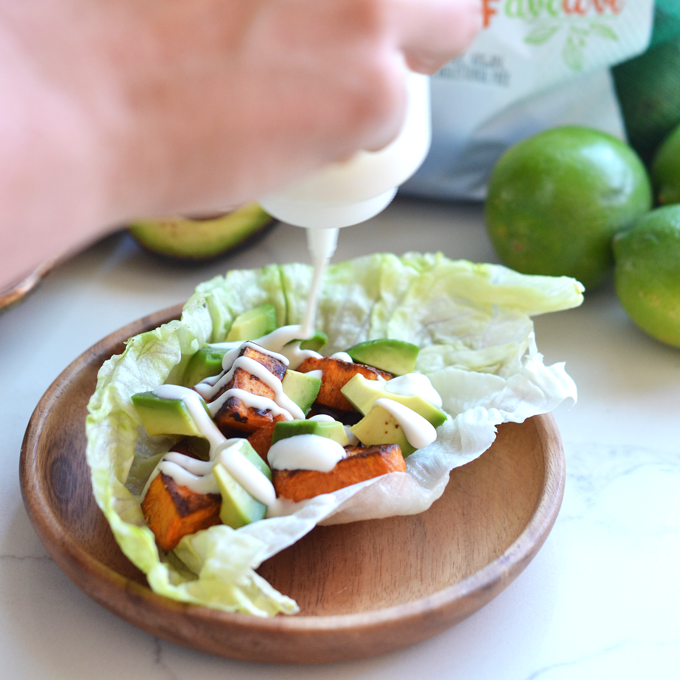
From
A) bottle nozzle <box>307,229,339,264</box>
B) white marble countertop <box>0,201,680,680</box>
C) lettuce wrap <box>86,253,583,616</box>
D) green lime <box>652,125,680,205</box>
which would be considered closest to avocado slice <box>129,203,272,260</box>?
white marble countertop <box>0,201,680,680</box>

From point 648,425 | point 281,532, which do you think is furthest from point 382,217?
point 281,532

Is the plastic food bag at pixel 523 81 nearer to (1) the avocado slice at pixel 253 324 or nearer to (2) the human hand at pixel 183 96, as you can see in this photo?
(1) the avocado slice at pixel 253 324

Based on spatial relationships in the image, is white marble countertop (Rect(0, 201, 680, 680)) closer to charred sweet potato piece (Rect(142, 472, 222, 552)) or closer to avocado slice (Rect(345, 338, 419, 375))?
charred sweet potato piece (Rect(142, 472, 222, 552))

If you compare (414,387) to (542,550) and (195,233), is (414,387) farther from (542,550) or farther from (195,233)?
(195,233)

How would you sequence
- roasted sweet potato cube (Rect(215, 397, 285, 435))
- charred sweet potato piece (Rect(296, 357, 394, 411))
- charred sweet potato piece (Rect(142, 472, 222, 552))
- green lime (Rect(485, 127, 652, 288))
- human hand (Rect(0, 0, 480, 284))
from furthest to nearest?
green lime (Rect(485, 127, 652, 288))
charred sweet potato piece (Rect(296, 357, 394, 411))
roasted sweet potato cube (Rect(215, 397, 285, 435))
charred sweet potato piece (Rect(142, 472, 222, 552))
human hand (Rect(0, 0, 480, 284))

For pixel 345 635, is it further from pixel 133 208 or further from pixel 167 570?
pixel 133 208

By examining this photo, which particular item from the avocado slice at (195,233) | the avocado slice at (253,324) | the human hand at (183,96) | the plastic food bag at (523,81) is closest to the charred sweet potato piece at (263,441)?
the avocado slice at (253,324)
